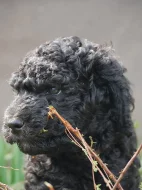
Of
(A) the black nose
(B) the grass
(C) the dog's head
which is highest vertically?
(C) the dog's head

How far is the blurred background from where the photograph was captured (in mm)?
9266

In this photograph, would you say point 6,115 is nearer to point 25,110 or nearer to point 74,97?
point 25,110

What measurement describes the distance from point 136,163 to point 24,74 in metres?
0.99

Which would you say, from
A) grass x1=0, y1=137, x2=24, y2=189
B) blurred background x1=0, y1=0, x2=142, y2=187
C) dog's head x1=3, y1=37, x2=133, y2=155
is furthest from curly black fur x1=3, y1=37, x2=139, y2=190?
blurred background x1=0, y1=0, x2=142, y2=187

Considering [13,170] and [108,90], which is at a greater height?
[108,90]

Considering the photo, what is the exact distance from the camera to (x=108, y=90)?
4242mm

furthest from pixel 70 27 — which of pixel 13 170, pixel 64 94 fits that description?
pixel 64 94

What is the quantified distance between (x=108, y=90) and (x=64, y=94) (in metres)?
0.36

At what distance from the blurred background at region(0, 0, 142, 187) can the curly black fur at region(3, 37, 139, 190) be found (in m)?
4.88

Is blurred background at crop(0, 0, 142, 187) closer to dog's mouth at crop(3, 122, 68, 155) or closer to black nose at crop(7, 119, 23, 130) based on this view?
dog's mouth at crop(3, 122, 68, 155)

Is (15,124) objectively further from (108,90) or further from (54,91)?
(108,90)

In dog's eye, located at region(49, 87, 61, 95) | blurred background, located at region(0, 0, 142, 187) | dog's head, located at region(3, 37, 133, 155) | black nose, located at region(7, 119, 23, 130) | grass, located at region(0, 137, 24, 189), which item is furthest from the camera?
blurred background, located at region(0, 0, 142, 187)

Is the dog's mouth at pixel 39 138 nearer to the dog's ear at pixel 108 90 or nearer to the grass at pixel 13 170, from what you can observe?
the dog's ear at pixel 108 90

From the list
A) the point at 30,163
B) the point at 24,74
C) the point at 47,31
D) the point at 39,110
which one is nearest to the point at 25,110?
the point at 39,110
